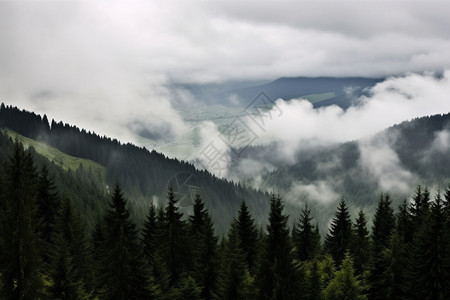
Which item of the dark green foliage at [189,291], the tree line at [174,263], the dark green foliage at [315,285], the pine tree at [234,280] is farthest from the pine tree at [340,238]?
the dark green foliage at [189,291]

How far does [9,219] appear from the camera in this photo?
1318 inches

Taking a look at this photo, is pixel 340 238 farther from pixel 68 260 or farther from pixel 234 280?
pixel 68 260

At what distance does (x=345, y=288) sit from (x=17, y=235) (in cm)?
3352

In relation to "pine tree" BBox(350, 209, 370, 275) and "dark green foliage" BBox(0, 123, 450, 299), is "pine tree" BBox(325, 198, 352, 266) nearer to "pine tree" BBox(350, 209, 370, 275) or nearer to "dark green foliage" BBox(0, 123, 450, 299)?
"pine tree" BBox(350, 209, 370, 275)

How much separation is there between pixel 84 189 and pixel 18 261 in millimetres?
153255

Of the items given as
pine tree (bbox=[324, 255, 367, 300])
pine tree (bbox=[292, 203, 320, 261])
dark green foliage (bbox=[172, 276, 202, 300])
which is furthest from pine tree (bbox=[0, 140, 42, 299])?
pine tree (bbox=[292, 203, 320, 261])

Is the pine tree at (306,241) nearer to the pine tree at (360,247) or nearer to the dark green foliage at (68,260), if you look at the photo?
the pine tree at (360,247)

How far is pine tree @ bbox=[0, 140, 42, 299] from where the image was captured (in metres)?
33.5

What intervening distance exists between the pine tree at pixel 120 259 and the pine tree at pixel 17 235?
895 centimetres

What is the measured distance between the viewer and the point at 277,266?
4138 centimetres

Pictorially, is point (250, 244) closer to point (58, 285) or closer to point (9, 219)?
point (58, 285)

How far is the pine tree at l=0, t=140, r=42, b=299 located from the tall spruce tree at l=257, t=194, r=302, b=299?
1883 centimetres

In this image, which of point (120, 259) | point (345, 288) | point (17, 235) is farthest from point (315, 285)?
point (17, 235)

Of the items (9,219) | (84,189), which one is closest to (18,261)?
(9,219)
